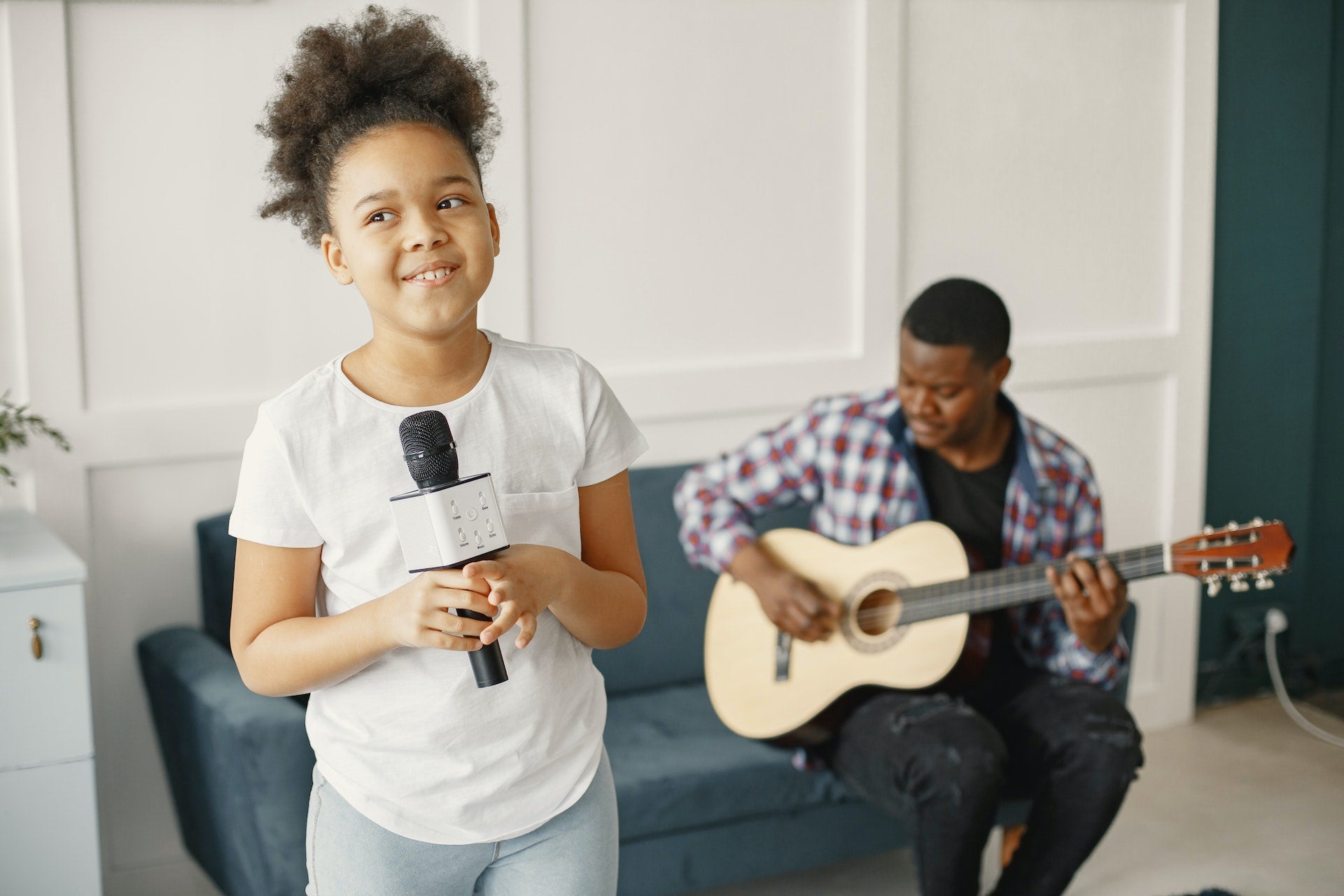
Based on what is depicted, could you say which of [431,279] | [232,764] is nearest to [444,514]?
[431,279]

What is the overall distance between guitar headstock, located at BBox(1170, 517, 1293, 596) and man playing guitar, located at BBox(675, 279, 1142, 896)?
0.12 m

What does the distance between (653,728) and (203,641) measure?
2.80ft

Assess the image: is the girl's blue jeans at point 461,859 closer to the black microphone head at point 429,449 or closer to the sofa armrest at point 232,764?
the black microphone head at point 429,449

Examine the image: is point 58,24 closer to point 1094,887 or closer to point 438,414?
point 438,414

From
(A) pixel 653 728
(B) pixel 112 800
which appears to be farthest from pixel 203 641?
(A) pixel 653 728

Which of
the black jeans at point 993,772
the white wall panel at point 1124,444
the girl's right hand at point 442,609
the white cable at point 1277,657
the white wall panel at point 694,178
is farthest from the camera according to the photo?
the white cable at point 1277,657

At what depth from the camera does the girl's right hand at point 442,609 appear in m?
0.86

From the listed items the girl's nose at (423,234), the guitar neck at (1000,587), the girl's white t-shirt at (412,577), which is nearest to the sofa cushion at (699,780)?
the guitar neck at (1000,587)

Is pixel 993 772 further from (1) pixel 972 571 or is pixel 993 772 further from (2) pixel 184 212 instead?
(2) pixel 184 212

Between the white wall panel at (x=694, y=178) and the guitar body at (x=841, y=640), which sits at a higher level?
the white wall panel at (x=694, y=178)

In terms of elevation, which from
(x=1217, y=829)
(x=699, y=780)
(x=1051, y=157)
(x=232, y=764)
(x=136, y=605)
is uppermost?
(x=1051, y=157)

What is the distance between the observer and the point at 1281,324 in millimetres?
3539

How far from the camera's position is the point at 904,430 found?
2264 mm

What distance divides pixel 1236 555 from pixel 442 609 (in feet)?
5.29
